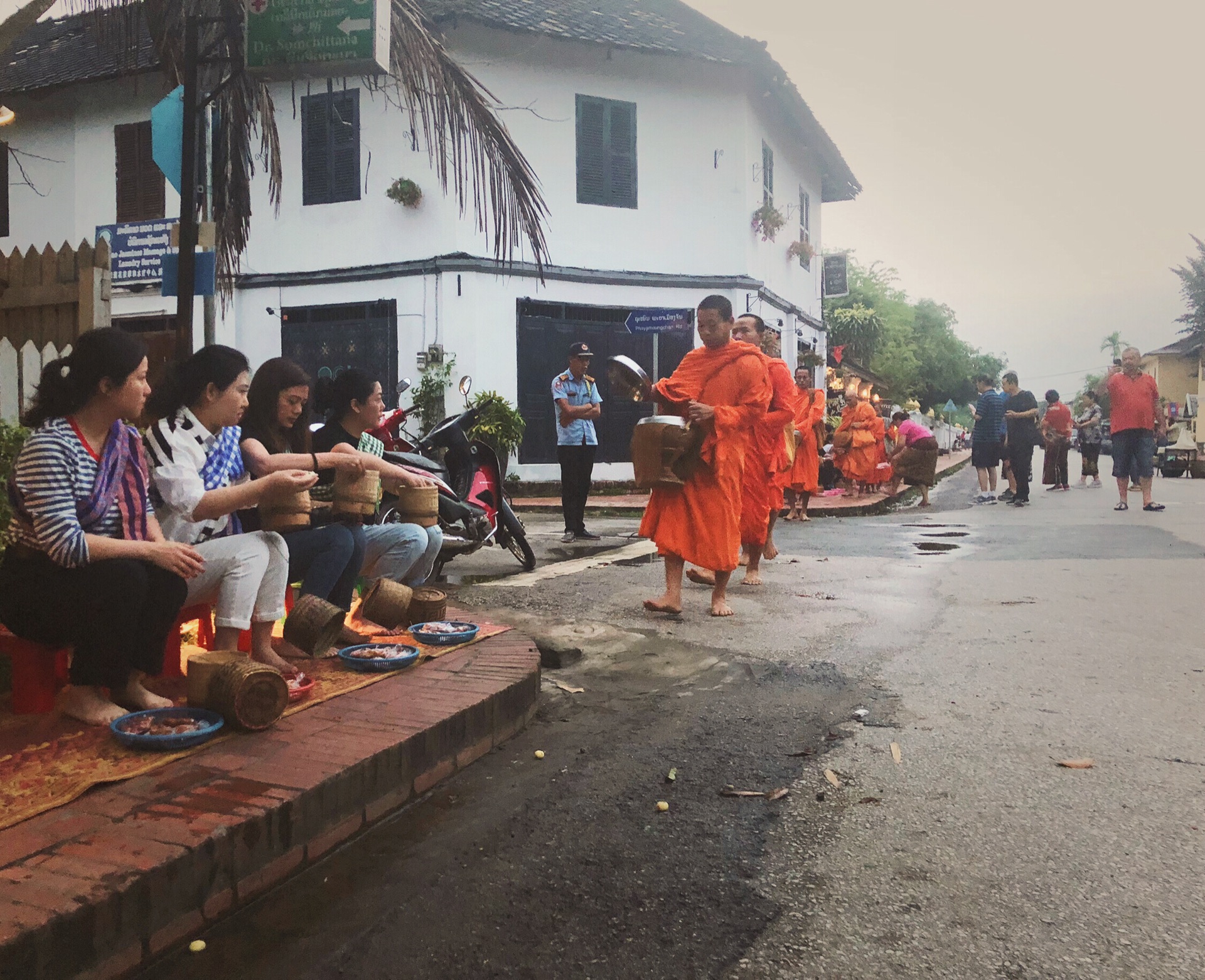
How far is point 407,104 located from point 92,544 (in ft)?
14.8

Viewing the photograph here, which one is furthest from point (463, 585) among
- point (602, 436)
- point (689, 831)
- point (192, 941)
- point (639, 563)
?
point (602, 436)

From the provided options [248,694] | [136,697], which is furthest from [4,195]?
[248,694]

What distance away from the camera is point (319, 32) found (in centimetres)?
618

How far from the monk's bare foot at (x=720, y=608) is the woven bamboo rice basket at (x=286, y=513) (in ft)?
9.33

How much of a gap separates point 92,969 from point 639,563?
6.52m

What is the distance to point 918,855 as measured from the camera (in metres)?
2.66

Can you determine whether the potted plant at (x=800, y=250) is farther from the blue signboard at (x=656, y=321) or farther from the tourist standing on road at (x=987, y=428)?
the blue signboard at (x=656, y=321)

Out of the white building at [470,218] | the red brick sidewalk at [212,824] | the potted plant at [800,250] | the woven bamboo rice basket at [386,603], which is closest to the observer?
the red brick sidewalk at [212,824]

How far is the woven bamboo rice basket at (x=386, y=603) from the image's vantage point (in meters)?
4.69

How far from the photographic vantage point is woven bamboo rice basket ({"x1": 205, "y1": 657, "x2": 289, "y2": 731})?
3137 millimetres

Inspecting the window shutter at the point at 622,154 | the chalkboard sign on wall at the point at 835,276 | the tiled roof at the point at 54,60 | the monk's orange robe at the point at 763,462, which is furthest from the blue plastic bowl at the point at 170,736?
the chalkboard sign on wall at the point at 835,276

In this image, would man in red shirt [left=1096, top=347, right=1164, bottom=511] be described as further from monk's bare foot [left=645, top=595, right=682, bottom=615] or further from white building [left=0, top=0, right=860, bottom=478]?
monk's bare foot [left=645, top=595, right=682, bottom=615]

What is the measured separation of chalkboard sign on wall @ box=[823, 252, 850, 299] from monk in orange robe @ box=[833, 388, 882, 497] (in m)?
9.85

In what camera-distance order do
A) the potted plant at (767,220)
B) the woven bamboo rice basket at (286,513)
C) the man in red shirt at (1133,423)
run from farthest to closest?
the potted plant at (767,220), the man in red shirt at (1133,423), the woven bamboo rice basket at (286,513)
